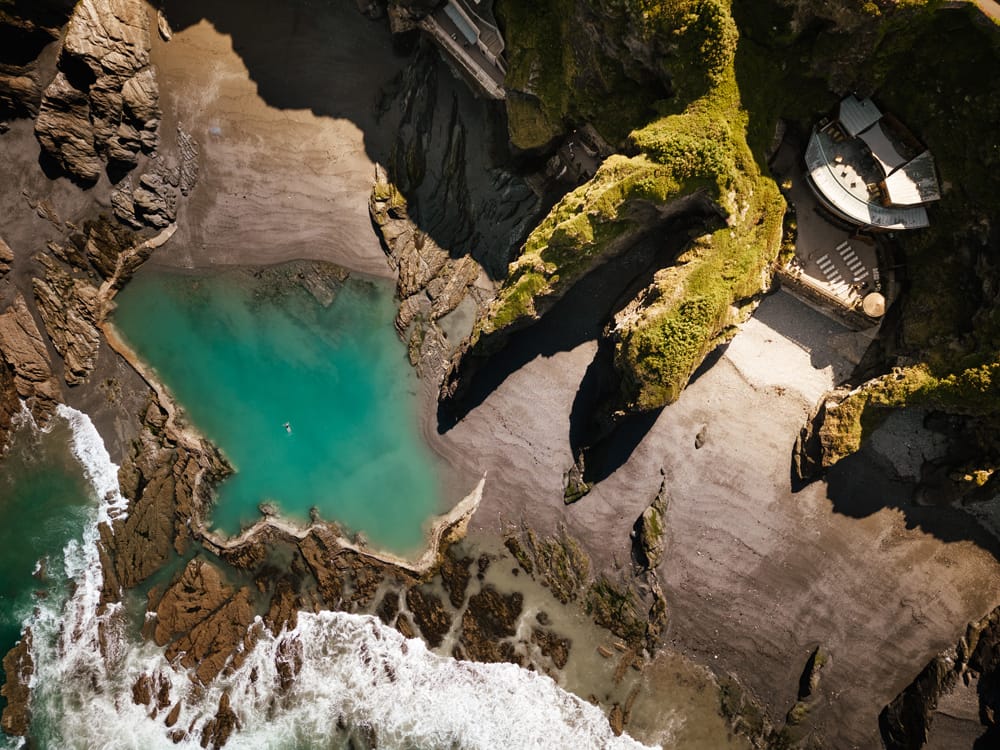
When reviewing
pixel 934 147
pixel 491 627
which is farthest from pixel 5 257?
pixel 934 147

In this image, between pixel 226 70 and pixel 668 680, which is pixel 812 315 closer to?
pixel 668 680

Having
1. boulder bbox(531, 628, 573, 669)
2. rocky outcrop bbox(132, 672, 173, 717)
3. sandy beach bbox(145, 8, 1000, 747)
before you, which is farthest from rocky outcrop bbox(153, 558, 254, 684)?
boulder bbox(531, 628, 573, 669)

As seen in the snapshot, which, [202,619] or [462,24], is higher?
[462,24]

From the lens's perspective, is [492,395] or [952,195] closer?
[952,195]

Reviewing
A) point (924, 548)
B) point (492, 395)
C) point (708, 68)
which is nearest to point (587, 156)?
point (708, 68)

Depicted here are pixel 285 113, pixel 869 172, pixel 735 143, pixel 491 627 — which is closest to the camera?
pixel 735 143

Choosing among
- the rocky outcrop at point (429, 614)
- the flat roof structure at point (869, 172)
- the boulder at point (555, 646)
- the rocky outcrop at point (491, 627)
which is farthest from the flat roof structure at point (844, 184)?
the rocky outcrop at point (429, 614)

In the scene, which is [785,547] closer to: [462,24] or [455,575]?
[455,575]
